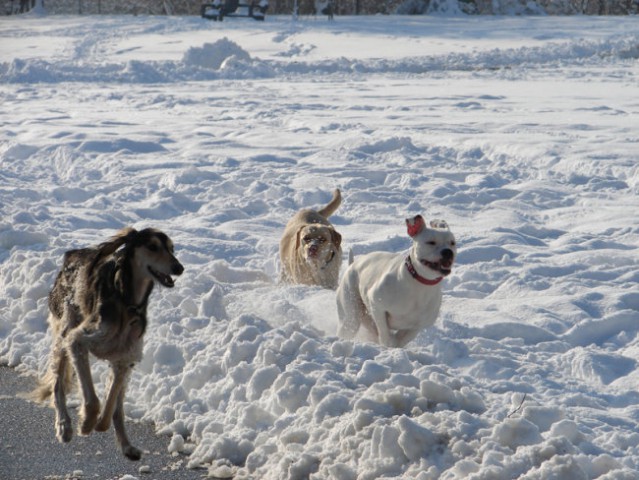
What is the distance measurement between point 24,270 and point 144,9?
56748 mm

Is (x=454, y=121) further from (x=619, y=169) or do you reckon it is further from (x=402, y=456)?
(x=402, y=456)

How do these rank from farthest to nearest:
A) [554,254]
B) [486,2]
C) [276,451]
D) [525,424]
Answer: [486,2], [554,254], [276,451], [525,424]

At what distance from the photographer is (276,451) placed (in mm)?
5863

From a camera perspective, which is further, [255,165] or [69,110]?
[69,110]

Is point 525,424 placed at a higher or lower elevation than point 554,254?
higher

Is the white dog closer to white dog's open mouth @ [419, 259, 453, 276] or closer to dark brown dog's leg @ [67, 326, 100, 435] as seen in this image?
white dog's open mouth @ [419, 259, 453, 276]

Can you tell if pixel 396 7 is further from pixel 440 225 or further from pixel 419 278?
pixel 419 278

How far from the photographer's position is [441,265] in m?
7.30

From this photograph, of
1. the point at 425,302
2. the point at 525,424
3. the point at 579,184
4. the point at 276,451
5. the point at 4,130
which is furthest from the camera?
the point at 4,130

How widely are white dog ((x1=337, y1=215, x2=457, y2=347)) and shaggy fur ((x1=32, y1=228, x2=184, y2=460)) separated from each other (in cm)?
208

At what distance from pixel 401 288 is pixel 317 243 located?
251cm

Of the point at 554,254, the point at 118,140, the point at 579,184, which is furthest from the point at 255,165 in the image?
the point at 554,254

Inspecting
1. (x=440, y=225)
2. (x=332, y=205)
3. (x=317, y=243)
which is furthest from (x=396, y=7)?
(x=440, y=225)

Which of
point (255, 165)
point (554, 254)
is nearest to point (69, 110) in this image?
point (255, 165)
